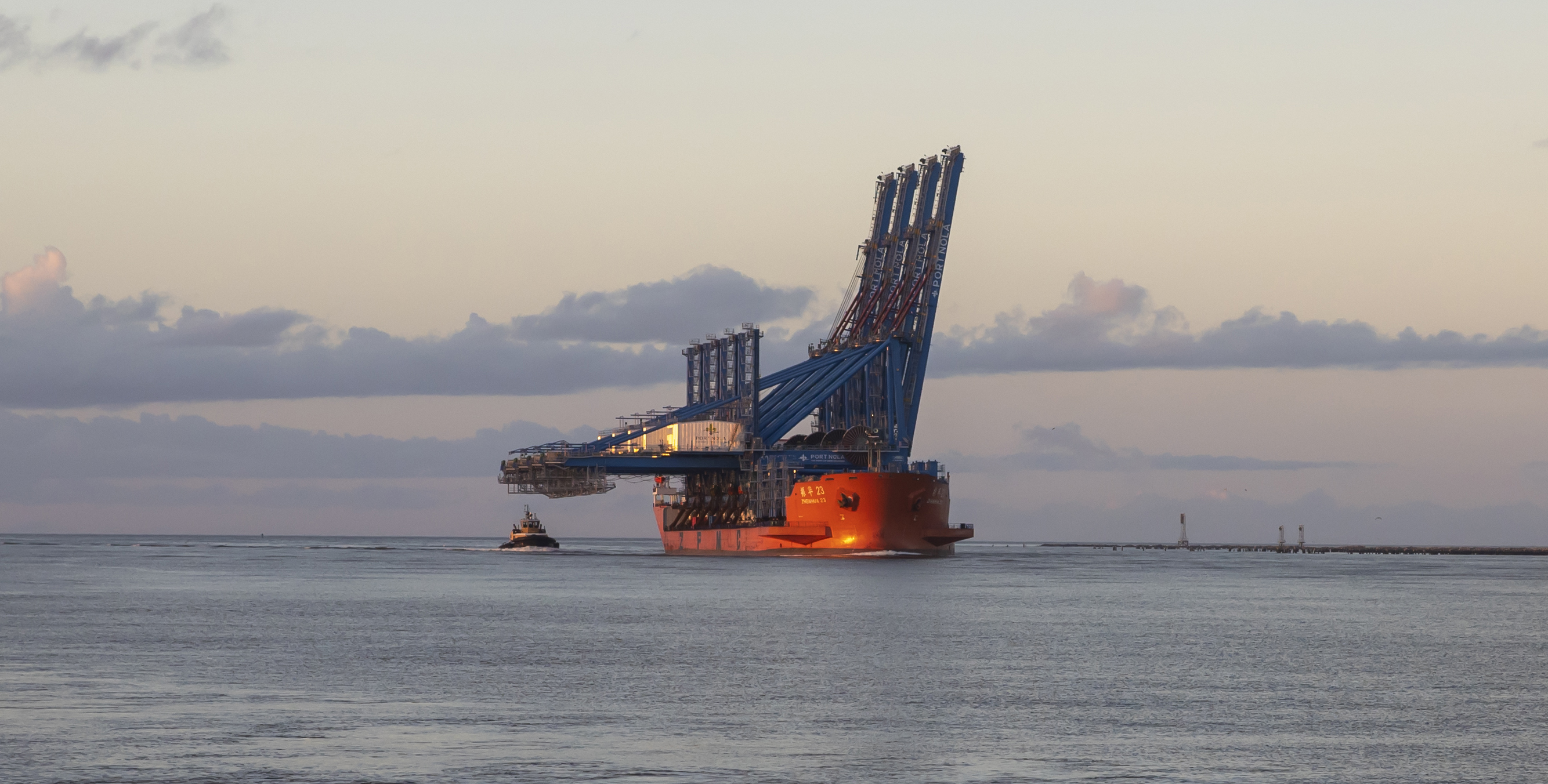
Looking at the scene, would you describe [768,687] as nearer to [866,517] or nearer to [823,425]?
[866,517]

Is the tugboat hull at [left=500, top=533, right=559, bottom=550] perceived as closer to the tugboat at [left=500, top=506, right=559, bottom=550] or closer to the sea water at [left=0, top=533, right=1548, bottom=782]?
the tugboat at [left=500, top=506, right=559, bottom=550]

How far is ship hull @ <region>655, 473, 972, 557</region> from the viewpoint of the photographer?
11806 cm

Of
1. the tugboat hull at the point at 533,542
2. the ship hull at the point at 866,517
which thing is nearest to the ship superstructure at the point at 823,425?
the ship hull at the point at 866,517

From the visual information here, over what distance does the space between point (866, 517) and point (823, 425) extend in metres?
24.2

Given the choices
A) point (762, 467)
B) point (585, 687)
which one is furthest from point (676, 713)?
point (762, 467)

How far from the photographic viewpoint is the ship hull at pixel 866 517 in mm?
118062

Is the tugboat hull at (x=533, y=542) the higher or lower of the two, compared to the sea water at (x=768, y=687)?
higher

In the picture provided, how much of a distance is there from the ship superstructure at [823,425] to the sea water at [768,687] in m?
44.5


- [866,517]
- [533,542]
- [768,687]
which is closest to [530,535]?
[533,542]

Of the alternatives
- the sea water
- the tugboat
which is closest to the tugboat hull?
the tugboat

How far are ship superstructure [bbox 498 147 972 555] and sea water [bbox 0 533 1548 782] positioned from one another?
44488 millimetres

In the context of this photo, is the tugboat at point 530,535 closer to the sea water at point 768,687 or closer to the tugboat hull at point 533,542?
the tugboat hull at point 533,542

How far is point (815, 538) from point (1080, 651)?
75.6 metres

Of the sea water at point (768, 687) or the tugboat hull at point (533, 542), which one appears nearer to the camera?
the sea water at point (768, 687)
